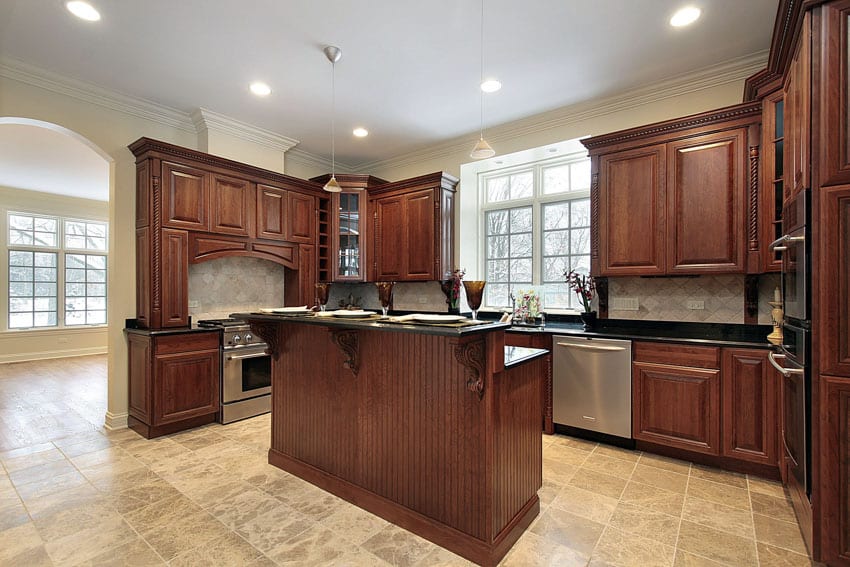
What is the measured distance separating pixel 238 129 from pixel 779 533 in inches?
211

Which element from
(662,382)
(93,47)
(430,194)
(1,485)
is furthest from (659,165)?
(1,485)

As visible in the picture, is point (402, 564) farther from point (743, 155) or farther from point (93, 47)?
point (93, 47)

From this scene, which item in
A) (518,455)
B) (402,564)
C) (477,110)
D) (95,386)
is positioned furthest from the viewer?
(95,386)

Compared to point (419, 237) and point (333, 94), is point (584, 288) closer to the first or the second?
point (419, 237)

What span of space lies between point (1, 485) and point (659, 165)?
5.14 m

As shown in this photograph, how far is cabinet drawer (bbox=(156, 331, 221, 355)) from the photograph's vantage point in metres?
3.56

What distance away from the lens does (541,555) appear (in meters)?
1.91

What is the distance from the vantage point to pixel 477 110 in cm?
411

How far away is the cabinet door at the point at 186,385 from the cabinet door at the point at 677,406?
3.69 meters

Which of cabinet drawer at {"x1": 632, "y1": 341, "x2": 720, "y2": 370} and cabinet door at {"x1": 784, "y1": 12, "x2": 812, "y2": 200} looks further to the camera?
cabinet drawer at {"x1": 632, "y1": 341, "x2": 720, "y2": 370}

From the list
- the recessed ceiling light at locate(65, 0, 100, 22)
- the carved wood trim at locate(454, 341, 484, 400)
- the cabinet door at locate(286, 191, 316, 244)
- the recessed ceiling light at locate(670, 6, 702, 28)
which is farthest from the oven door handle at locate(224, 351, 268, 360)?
the recessed ceiling light at locate(670, 6, 702, 28)

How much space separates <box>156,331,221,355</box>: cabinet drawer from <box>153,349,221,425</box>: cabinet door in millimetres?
43

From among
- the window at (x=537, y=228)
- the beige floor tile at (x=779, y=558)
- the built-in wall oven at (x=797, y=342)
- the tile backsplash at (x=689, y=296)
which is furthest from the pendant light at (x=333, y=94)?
the beige floor tile at (x=779, y=558)

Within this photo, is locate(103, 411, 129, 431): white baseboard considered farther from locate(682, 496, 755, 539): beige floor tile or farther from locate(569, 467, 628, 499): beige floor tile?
locate(682, 496, 755, 539): beige floor tile
